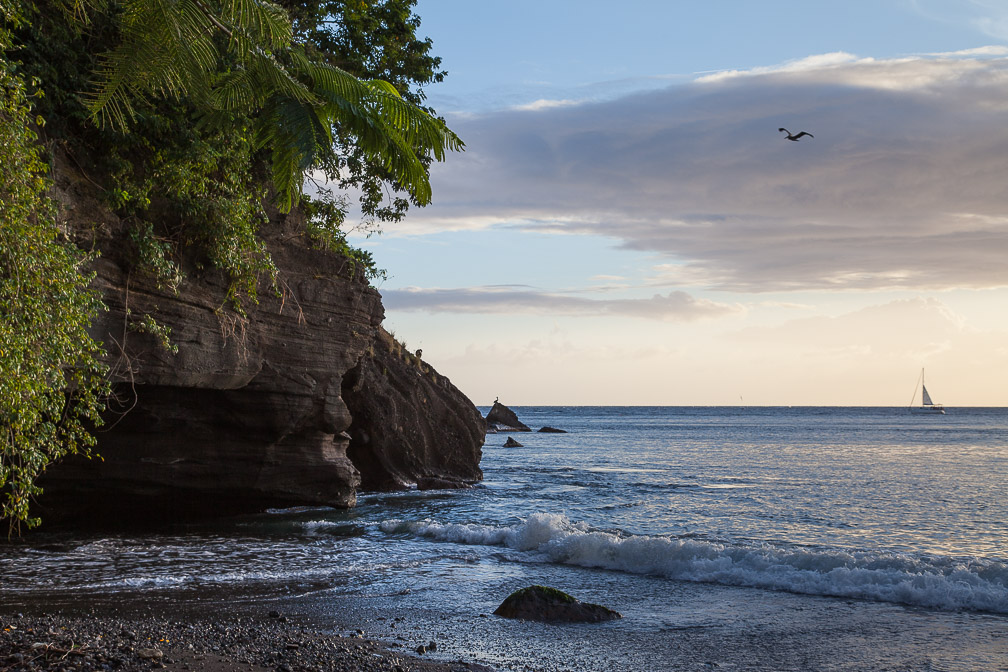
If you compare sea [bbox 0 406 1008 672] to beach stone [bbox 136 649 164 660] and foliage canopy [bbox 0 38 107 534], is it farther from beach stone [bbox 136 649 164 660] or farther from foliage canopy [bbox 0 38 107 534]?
foliage canopy [bbox 0 38 107 534]

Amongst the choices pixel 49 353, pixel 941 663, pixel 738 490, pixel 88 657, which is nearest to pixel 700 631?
pixel 941 663

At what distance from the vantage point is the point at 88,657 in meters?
6.83

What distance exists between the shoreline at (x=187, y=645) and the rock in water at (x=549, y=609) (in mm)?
2039

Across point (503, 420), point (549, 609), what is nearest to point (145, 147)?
point (549, 609)

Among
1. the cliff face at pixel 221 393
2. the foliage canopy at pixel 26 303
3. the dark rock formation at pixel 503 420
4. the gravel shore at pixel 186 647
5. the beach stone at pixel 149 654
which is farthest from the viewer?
the dark rock formation at pixel 503 420

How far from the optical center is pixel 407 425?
26.1m

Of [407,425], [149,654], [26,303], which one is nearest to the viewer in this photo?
[26,303]

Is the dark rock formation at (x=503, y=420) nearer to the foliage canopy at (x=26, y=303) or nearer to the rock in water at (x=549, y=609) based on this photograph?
the rock in water at (x=549, y=609)

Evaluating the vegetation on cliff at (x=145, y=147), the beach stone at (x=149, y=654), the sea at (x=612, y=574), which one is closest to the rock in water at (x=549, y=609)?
the sea at (x=612, y=574)

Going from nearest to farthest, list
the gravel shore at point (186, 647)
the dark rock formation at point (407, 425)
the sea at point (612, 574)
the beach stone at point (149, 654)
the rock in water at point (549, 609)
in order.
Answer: the gravel shore at point (186, 647)
the beach stone at point (149, 654)
the sea at point (612, 574)
the rock in water at point (549, 609)
the dark rock formation at point (407, 425)

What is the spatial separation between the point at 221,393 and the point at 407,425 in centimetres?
1076

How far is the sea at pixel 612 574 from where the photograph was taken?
353 inches

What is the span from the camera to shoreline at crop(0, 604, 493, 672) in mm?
6844

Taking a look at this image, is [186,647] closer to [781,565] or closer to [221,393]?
[221,393]
